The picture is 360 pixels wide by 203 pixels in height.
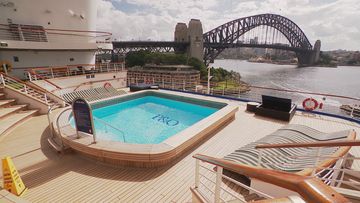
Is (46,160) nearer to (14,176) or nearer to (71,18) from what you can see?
(14,176)

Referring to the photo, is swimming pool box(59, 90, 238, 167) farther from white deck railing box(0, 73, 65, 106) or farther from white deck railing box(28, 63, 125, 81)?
white deck railing box(28, 63, 125, 81)

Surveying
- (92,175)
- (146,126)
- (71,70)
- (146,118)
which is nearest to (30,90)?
(71,70)

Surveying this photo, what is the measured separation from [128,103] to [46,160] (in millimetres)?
5721

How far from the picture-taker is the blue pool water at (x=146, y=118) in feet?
21.0

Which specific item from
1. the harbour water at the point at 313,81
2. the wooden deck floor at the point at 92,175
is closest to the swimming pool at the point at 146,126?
the wooden deck floor at the point at 92,175

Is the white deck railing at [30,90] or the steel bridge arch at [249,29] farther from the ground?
the steel bridge arch at [249,29]

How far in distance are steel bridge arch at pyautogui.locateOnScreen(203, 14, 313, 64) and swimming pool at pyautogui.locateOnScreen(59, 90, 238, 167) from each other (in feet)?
163

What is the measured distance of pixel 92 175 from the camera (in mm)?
3680

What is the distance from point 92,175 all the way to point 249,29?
7641 cm

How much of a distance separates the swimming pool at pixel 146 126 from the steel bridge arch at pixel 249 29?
4960 centimetres

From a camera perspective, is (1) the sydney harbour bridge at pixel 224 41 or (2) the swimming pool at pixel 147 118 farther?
(1) the sydney harbour bridge at pixel 224 41

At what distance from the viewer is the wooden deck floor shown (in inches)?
122

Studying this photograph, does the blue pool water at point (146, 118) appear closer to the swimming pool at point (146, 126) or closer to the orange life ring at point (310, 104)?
the swimming pool at point (146, 126)

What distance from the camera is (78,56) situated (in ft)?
41.6
